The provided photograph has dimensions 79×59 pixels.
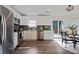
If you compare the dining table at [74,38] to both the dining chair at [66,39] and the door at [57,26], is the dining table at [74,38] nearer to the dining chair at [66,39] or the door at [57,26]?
the dining chair at [66,39]

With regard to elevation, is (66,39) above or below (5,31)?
below

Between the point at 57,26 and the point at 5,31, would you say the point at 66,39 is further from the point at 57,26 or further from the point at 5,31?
the point at 5,31

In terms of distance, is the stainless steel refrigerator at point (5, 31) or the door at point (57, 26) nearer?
the stainless steel refrigerator at point (5, 31)

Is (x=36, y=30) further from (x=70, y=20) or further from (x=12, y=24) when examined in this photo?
(x=70, y=20)

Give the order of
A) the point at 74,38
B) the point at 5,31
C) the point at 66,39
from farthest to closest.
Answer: the point at 66,39, the point at 74,38, the point at 5,31

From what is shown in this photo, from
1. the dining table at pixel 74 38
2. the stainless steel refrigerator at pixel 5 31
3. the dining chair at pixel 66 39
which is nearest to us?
the stainless steel refrigerator at pixel 5 31

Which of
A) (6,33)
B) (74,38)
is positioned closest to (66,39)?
(74,38)

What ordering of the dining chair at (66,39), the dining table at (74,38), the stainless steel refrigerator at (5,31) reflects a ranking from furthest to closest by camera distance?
the dining chair at (66,39)
the dining table at (74,38)
the stainless steel refrigerator at (5,31)

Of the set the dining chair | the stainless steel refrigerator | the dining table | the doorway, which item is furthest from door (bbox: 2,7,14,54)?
the dining table

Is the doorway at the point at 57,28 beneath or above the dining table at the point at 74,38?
above

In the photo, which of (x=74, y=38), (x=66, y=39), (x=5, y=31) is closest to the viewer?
(x=5, y=31)

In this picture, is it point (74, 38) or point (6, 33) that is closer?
point (6, 33)

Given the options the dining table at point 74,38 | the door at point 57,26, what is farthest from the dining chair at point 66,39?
the door at point 57,26
